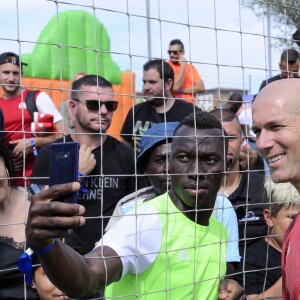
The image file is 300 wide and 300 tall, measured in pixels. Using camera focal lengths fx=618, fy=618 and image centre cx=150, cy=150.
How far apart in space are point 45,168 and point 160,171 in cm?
71

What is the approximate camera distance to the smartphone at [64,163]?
1570 mm

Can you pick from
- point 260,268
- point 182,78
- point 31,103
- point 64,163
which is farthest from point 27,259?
point 182,78

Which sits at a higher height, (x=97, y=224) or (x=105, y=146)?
(x=105, y=146)

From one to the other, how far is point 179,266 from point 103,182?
103 centimetres

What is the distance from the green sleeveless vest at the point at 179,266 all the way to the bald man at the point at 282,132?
1.34 ft

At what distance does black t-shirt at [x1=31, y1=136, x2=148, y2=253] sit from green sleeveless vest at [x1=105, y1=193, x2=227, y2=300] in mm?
818

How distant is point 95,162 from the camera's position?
3271 millimetres

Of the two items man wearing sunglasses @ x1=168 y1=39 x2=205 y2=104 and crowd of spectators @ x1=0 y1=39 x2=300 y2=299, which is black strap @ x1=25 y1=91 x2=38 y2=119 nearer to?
crowd of spectators @ x1=0 y1=39 x2=300 y2=299

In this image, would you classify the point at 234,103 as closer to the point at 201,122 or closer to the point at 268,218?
the point at 268,218

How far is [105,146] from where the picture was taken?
11.4 ft

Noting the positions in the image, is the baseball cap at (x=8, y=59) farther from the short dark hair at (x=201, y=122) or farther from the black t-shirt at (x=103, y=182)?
the short dark hair at (x=201, y=122)

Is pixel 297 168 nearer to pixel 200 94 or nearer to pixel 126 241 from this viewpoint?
pixel 126 241

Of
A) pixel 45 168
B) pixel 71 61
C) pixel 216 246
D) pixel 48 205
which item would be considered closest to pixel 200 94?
pixel 71 61

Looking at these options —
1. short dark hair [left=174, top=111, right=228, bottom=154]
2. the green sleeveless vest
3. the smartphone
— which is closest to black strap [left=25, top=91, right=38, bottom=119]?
short dark hair [left=174, top=111, right=228, bottom=154]
